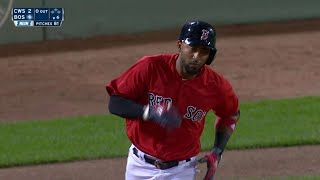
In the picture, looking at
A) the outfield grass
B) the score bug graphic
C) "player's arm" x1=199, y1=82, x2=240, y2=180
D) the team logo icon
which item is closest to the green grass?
the outfield grass

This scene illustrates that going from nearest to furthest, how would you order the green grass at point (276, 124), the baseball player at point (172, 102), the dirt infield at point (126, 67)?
the baseball player at point (172, 102) < the dirt infield at point (126, 67) < the green grass at point (276, 124)

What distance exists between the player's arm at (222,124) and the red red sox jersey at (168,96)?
1 cm

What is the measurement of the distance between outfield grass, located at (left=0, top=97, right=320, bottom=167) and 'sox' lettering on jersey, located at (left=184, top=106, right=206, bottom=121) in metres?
3.88

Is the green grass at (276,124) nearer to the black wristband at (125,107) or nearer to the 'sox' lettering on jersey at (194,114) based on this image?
the 'sox' lettering on jersey at (194,114)

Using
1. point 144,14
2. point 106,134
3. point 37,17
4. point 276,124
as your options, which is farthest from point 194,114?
point 144,14

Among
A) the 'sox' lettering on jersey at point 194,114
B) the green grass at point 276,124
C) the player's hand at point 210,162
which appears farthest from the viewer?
the green grass at point 276,124

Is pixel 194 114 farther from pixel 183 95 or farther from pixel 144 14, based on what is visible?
Answer: pixel 144 14

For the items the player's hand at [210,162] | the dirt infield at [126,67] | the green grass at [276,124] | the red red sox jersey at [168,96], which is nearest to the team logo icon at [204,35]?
the red red sox jersey at [168,96]

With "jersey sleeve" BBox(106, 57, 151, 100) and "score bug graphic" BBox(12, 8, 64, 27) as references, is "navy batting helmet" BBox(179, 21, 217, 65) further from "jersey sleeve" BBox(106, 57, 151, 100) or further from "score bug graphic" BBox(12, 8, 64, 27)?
"score bug graphic" BBox(12, 8, 64, 27)

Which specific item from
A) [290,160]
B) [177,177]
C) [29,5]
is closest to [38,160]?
[290,160]

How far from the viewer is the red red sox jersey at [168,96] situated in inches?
195

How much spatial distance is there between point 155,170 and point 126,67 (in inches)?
373

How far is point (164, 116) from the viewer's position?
4637 millimetres

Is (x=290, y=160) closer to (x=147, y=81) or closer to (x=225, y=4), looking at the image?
(x=147, y=81)
